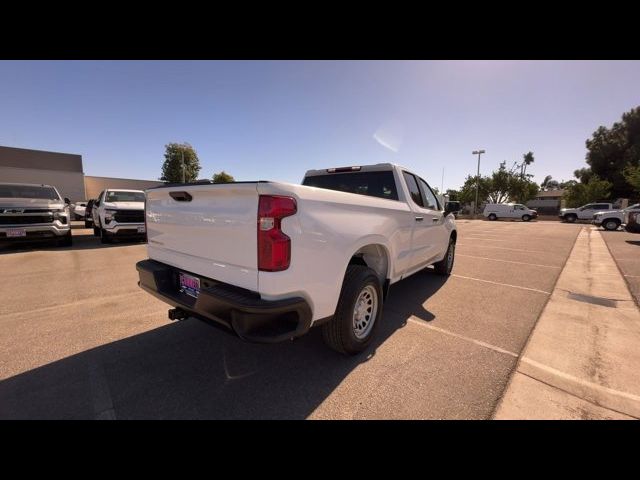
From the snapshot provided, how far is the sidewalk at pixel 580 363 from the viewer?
204 cm

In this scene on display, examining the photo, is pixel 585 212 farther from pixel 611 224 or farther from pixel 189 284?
pixel 189 284

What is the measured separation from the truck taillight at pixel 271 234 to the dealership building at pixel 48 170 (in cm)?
4121

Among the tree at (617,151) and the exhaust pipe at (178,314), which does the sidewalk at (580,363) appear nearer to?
the exhaust pipe at (178,314)

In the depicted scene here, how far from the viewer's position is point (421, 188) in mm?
4449

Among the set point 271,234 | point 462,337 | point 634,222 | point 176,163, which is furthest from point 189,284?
point 176,163

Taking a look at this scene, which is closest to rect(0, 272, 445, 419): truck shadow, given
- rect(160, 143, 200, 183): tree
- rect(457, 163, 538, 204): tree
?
rect(160, 143, 200, 183): tree

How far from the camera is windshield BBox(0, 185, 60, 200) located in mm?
7916

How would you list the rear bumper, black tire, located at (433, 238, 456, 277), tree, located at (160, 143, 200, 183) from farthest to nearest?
tree, located at (160, 143, 200, 183)
black tire, located at (433, 238, 456, 277)
the rear bumper

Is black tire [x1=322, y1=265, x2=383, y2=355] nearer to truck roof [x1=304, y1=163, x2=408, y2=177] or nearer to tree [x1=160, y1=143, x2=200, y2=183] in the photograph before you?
truck roof [x1=304, y1=163, x2=408, y2=177]

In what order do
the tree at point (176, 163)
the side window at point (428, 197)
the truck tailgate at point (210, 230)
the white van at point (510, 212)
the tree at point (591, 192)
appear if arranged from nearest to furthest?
the truck tailgate at point (210, 230) < the side window at point (428, 197) < the white van at point (510, 212) < the tree at point (591, 192) < the tree at point (176, 163)

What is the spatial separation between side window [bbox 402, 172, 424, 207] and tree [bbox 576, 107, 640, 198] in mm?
52829

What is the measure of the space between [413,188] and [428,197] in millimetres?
691

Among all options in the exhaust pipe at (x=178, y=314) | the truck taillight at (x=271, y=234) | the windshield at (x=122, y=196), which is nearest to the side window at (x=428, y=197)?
the truck taillight at (x=271, y=234)
